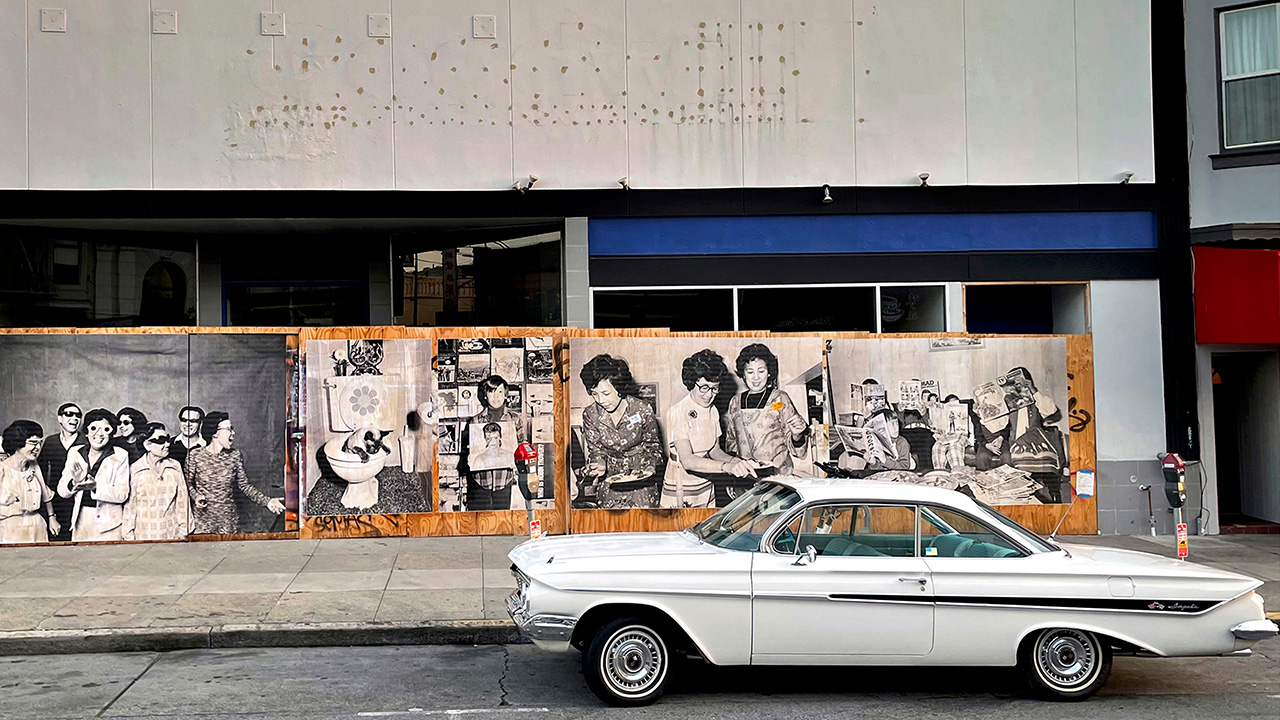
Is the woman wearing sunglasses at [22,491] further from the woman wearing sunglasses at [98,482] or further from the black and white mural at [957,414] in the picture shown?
the black and white mural at [957,414]

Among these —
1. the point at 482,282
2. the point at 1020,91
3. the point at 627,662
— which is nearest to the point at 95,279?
the point at 482,282

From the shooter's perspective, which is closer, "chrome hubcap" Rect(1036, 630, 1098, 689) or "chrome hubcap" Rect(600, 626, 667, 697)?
"chrome hubcap" Rect(600, 626, 667, 697)

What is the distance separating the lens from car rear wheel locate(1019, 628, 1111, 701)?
289 inches

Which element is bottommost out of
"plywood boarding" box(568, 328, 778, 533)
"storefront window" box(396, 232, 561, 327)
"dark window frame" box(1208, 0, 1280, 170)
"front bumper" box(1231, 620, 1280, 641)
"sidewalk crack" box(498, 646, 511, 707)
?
"sidewalk crack" box(498, 646, 511, 707)

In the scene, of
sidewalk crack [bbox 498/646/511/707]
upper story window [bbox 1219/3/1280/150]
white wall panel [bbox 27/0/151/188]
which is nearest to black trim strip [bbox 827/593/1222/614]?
sidewalk crack [bbox 498/646/511/707]

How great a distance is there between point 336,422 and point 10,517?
3.78m

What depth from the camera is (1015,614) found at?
7254 mm

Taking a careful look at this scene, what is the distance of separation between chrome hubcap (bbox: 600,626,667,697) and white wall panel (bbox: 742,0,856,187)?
8.16m

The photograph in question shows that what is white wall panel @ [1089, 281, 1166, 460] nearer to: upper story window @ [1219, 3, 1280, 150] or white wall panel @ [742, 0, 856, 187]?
upper story window @ [1219, 3, 1280, 150]

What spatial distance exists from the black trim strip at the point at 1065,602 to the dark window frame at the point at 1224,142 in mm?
8793

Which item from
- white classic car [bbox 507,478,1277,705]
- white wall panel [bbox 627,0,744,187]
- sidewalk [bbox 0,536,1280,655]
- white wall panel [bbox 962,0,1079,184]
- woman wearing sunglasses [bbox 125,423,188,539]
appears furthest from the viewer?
white wall panel [bbox 962,0,1079,184]

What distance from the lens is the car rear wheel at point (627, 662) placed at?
709 cm

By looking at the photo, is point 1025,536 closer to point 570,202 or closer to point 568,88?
point 570,202

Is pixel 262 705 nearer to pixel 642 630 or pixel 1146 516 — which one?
pixel 642 630
